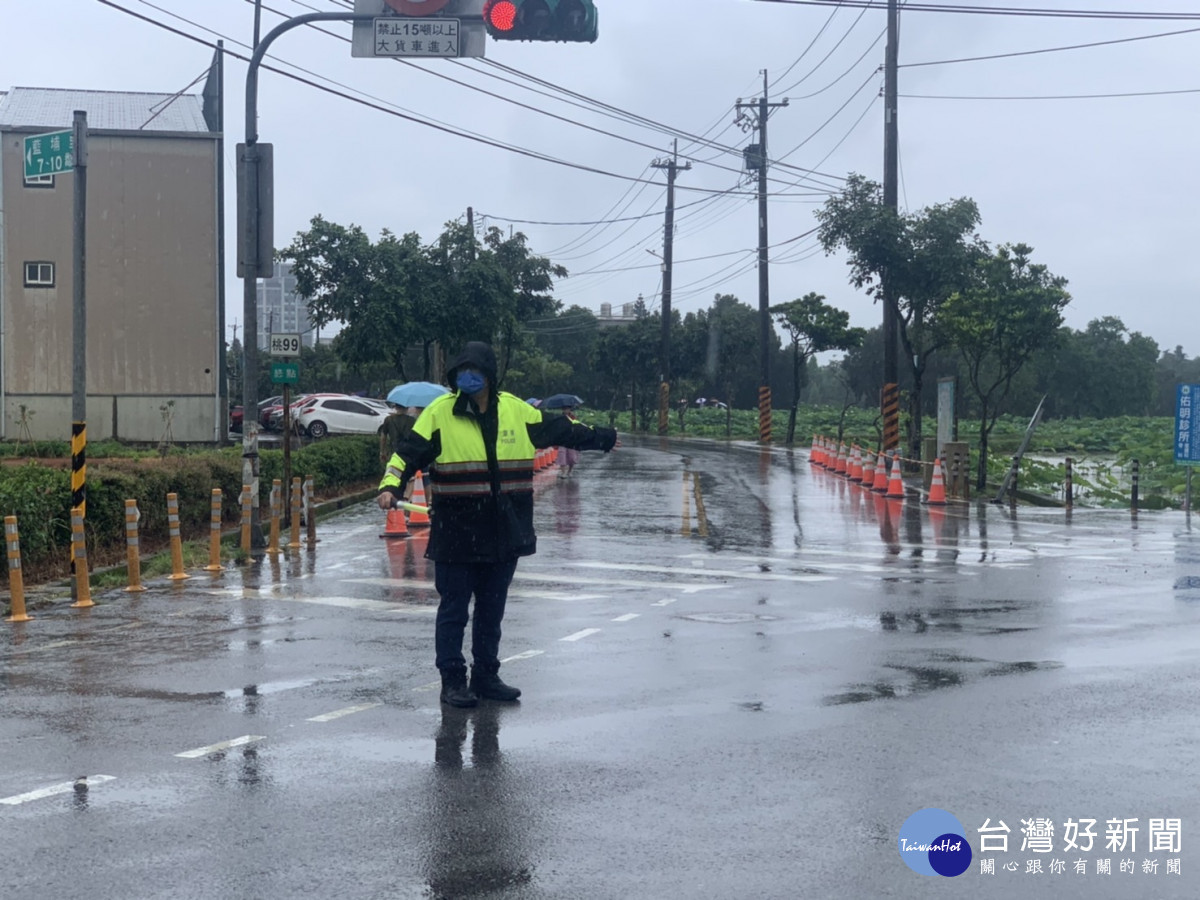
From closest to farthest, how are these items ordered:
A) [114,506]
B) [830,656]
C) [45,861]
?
[45,861] → [830,656] → [114,506]

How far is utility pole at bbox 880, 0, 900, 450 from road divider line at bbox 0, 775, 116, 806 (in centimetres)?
2798

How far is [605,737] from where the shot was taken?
7121 mm

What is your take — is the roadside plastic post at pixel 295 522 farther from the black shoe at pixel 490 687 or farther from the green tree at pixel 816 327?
the green tree at pixel 816 327

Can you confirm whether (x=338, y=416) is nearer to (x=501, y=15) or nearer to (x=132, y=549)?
(x=132, y=549)

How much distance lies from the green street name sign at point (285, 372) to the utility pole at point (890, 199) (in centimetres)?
1787

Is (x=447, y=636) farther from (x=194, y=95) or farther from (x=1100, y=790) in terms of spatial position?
(x=194, y=95)

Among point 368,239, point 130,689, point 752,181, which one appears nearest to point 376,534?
point 130,689

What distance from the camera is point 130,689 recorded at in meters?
8.56

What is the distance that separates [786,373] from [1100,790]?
289 feet

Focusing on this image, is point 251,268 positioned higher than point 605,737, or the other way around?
point 251,268

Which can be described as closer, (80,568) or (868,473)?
(80,568)

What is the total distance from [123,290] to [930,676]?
32.5 meters

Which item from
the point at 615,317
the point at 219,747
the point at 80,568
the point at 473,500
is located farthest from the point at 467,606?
the point at 615,317

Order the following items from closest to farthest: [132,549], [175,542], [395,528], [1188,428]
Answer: [132,549] < [175,542] < [395,528] < [1188,428]
